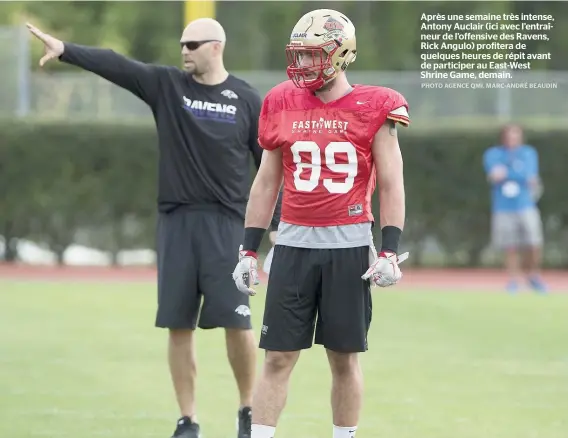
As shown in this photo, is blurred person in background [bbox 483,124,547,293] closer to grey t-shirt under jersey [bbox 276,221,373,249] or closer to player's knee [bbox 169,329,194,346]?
player's knee [bbox 169,329,194,346]

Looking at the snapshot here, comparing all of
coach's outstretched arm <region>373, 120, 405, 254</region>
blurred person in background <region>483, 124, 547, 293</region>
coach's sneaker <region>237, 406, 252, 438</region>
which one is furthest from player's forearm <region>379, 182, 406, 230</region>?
blurred person in background <region>483, 124, 547, 293</region>

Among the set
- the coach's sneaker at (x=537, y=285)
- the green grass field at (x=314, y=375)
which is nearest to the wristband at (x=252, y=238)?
the green grass field at (x=314, y=375)

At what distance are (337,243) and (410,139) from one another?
1393 cm

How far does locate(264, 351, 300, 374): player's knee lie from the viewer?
5906mm

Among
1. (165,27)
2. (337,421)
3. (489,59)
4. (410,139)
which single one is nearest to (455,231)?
(410,139)

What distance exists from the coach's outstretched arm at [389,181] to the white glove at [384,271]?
2.8 inches

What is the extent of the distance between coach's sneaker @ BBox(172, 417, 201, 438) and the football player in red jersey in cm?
125

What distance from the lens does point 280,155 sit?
6.05m

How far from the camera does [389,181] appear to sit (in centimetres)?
591

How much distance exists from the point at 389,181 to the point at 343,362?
825 mm

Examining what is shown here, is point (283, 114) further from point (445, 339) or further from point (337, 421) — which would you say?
point (445, 339)

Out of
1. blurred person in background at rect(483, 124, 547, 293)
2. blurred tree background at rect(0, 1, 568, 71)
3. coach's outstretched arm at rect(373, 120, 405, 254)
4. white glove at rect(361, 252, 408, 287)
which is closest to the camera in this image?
white glove at rect(361, 252, 408, 287)

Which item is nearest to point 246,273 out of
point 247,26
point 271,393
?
point 271,393

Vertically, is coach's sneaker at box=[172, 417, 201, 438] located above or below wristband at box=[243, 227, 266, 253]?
below
